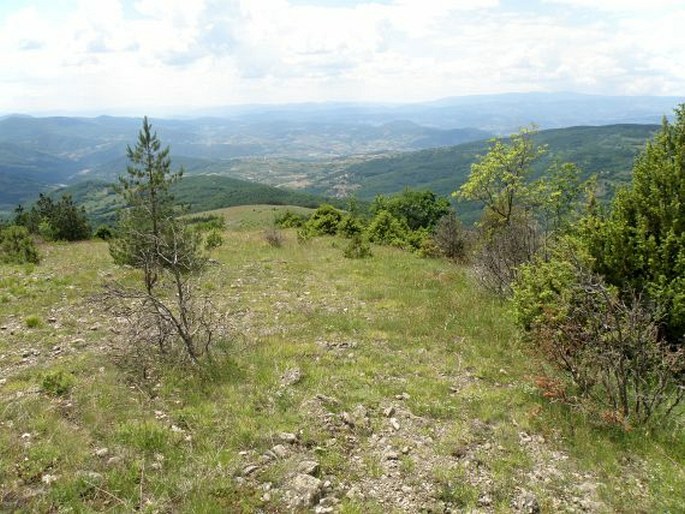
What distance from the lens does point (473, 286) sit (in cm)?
1545

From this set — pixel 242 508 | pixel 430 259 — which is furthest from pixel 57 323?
pixel 430 259

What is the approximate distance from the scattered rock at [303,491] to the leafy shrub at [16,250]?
19.7 meters

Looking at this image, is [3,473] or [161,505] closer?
[161,505]

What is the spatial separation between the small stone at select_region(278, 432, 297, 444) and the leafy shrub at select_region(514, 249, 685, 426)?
459 centimetres

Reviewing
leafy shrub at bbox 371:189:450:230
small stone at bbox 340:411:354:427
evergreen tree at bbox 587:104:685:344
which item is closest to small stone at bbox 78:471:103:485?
small stone at bbox 340:411:354:427

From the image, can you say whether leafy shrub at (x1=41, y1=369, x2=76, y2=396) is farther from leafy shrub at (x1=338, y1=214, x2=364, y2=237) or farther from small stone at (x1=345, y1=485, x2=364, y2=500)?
leafy shrub at (x1=338, y1=214, x2=364, y2=237)

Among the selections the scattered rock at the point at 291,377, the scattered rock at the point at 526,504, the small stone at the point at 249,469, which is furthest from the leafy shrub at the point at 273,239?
the scattered rock at the point at 526,504

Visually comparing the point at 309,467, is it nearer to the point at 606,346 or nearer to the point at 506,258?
the point at 606,346

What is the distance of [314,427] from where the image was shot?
673cm

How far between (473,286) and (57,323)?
1206cm

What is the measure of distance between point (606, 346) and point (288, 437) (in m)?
5.57

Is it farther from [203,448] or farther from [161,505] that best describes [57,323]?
[161,505]

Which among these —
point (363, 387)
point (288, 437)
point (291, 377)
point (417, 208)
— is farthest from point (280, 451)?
point (417, 208)

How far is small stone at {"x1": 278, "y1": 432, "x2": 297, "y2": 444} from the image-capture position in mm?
6344
